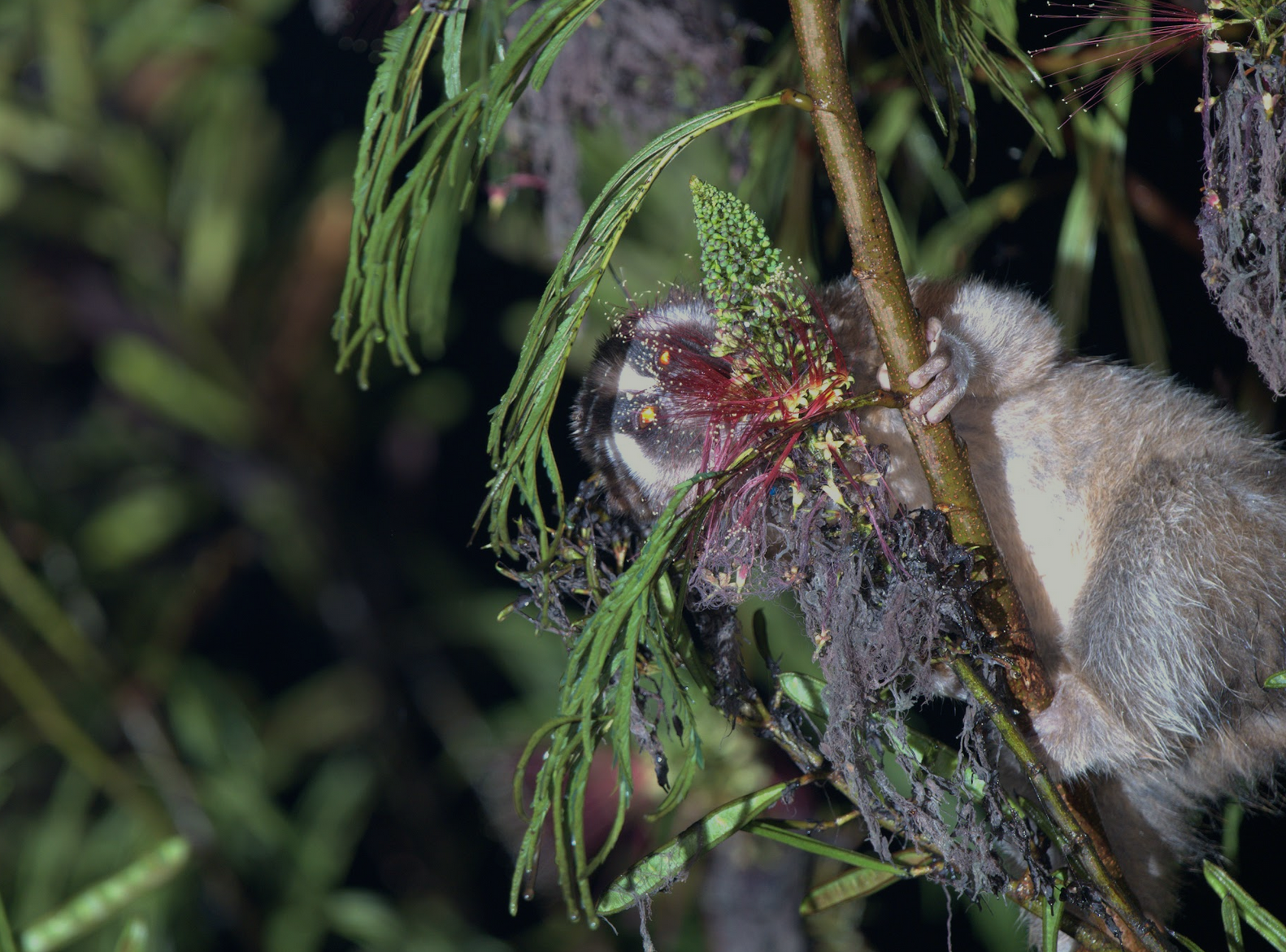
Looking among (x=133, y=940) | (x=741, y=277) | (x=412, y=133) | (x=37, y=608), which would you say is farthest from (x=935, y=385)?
(x=37, y=608)

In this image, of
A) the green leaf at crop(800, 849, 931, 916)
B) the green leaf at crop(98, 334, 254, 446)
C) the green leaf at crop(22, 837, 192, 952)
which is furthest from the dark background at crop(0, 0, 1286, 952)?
the green leaf at crop(800, 849, 931, 916)

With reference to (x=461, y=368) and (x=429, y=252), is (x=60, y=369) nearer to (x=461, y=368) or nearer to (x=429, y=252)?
(x=461, y=368)

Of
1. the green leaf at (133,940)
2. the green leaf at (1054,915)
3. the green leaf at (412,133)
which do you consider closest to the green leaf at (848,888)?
the green leaf at (1054,915)

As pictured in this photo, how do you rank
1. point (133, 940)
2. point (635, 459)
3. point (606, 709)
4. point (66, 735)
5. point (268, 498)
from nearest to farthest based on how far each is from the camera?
point (606, 709) → point (635, 459) → point (133, 940) → point (66, 735) → point (268, 498)

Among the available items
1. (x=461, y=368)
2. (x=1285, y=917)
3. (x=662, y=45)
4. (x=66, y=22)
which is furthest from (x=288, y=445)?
(x=1285, y=917)

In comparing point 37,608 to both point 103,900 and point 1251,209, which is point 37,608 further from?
point 1251,209

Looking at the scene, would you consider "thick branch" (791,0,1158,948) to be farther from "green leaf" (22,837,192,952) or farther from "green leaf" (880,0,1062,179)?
"green leaf" (22,837,192,952)
